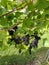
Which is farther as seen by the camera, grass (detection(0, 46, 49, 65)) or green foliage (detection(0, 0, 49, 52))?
grass (detection(0, 46, 49, 65))

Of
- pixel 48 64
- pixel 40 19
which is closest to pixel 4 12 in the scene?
pixel 40 19

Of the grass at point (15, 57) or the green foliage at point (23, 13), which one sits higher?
the green foliage at point (23, 13)

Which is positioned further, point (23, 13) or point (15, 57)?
point (15, 57)

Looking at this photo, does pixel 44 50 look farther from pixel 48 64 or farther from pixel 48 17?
pixel 48 17

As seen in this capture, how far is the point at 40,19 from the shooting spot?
792 mm

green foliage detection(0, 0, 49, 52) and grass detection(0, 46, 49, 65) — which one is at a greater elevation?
green foliage detection(0, 0, 49, 52)

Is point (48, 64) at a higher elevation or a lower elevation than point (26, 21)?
lower

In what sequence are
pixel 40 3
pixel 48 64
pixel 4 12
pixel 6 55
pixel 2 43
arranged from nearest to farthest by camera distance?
pixel 40 3 → pixel 4 12 → pixel 2 43 → pixel 48 64 → pixel 6 55

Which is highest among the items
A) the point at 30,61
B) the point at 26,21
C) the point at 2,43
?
the point at 26,21

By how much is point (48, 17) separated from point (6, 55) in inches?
117

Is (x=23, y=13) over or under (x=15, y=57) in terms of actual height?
over

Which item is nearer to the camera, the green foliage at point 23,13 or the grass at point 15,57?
the green foliage at point 23,13

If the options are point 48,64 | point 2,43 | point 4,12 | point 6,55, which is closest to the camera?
point 4,12

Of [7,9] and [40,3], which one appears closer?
[40,3]
